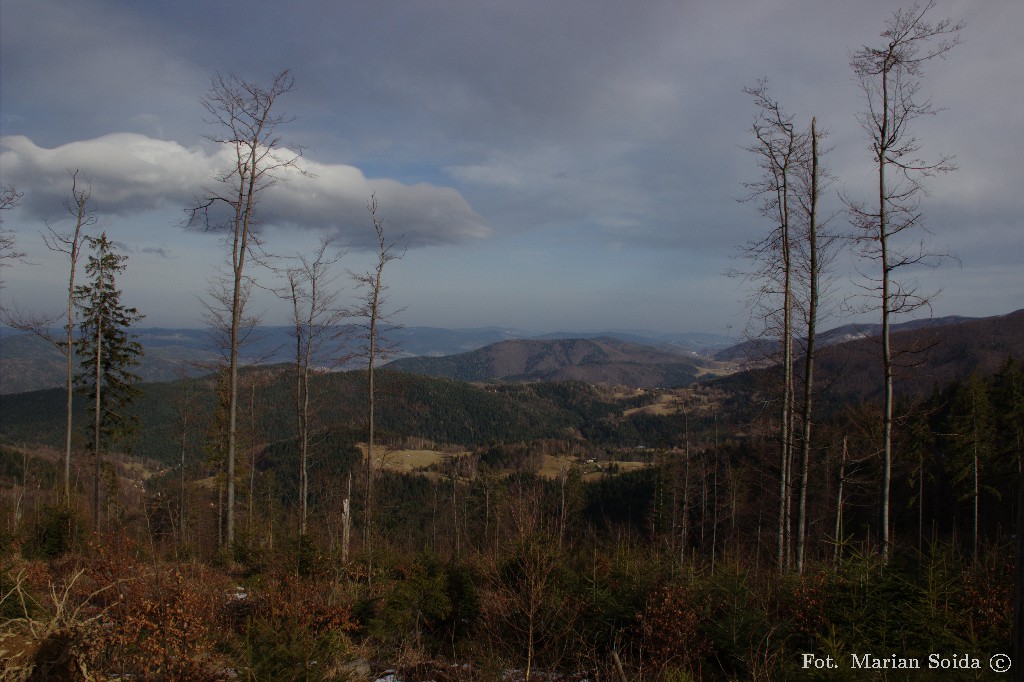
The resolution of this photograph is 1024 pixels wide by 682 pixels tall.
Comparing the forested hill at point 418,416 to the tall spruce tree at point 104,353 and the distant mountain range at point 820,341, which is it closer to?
the tall spruce tree at point 104,353

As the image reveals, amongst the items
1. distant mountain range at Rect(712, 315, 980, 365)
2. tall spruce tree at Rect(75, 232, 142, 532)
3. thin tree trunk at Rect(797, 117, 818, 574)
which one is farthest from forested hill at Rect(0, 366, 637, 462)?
thin tree trunk at Rect(797, 117, 818, 574)

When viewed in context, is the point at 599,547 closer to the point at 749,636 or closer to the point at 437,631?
the point at 437,631

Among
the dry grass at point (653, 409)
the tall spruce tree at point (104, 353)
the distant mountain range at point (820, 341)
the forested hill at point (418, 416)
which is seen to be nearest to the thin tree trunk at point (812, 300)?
the distant mountain range at point (820, 341)

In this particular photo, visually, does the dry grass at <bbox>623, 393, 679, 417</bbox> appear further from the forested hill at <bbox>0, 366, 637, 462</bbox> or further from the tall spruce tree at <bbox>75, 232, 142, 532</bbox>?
the tall spruce tree at <bbox>75, 232, 142, 532</bbox>

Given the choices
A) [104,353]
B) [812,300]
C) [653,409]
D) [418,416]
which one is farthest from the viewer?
[653,409]

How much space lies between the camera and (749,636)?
5.77m

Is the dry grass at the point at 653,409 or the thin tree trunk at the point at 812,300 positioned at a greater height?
the thin tree trunk at the point at 812,300

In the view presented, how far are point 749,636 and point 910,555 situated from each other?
401cm

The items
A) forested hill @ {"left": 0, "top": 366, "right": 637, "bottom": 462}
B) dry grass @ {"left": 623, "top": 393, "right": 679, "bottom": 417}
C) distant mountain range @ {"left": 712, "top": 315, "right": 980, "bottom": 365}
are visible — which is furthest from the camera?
dry grass @ {"left": 623, "top": 393, "right": 679, "bottom": 417}

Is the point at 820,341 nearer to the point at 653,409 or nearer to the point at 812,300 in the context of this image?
the point at 812,300

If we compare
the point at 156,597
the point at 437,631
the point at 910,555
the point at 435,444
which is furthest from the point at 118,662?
the point at 435,444

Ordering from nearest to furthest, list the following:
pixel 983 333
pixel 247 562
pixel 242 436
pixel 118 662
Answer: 1. pixel 118 662
2. pixel 247 562
3. pixel 242 436
4. pixel 983 333

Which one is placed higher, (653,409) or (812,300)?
(812,300)

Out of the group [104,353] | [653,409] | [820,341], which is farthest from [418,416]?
[653,409]
